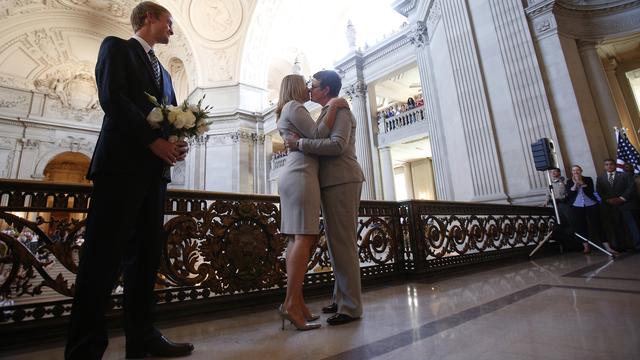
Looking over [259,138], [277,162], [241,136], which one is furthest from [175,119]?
[259,138]

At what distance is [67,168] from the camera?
56.6ft

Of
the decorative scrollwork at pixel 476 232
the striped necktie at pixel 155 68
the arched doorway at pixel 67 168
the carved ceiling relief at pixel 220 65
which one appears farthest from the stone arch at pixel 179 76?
the striped necktie at pixel 155 68

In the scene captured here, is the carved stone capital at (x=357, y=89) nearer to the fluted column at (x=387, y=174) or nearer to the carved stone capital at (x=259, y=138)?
the fluted column at (x=387, y=174)

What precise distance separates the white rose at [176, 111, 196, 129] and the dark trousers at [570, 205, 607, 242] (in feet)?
19.1

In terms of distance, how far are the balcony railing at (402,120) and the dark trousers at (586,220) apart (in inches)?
227

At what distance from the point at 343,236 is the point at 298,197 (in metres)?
0.38

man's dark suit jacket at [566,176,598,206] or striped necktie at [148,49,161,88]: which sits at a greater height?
striped necktie at [148,49,161,88]

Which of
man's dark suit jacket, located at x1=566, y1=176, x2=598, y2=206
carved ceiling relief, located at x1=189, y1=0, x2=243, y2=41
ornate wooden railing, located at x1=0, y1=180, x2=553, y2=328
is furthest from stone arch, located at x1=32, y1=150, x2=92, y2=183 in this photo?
man's dark suit jacket, located at x1=566, y1=176, x2=598, y2=206

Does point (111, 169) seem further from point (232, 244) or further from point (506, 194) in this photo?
point (506, 194)

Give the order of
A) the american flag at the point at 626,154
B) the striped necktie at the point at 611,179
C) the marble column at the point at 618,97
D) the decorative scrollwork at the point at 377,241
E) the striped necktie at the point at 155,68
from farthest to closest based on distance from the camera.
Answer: the marble column at the point at 618,97 < the american flag at the point at 626,154 < the striped necktie at the point at 611,179 < the decorative scrollwork at the point at 377,241 < the striped necktie at the point at 155,68

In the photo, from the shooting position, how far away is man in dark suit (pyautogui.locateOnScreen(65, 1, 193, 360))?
1130 mm

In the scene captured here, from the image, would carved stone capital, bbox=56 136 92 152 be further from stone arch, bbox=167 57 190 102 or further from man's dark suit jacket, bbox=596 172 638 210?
man's dark suit jacket, bbox=596 172 638 210

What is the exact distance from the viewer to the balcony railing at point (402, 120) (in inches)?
397

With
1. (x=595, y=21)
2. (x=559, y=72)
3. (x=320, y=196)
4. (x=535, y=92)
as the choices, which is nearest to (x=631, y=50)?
(x=595, y=21)
